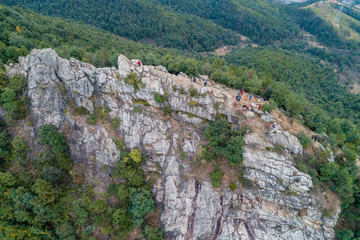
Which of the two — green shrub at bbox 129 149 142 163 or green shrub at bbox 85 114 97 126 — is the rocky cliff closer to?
green shrub at bbox 85 114 97 126

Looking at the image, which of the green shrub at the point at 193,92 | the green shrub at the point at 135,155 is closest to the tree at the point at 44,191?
the green shrub at the point at 135,155

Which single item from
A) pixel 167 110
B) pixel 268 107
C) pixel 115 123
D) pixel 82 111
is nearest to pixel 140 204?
pixel 115 123

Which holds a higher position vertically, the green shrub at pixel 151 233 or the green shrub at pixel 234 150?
the green shrub at pixel 234 150

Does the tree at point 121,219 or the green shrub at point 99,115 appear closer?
the tree at point 121,219

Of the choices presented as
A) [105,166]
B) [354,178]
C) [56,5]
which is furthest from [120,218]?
[56,5]

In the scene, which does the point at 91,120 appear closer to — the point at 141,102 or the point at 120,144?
the point at 120,144

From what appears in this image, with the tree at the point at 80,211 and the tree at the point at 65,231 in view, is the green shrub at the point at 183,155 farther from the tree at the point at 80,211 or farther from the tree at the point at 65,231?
the tree at the point at 65,231
